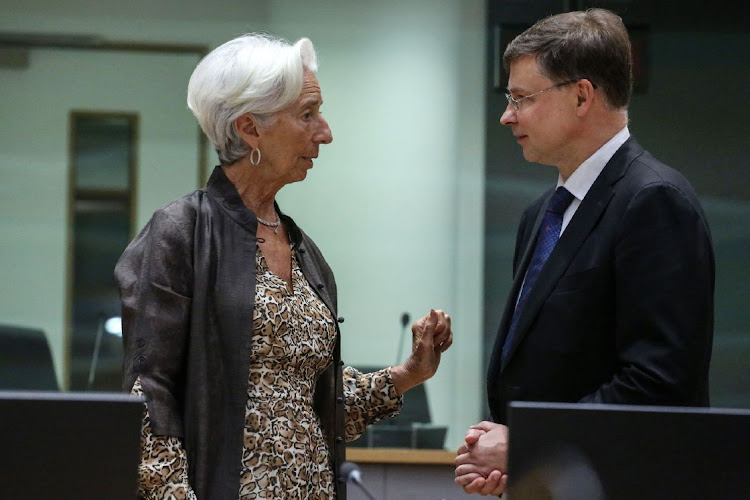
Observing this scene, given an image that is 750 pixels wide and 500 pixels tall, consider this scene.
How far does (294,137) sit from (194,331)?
1.64 feet

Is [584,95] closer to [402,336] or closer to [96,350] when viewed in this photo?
[402,336]

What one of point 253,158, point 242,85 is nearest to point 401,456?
point 253,158

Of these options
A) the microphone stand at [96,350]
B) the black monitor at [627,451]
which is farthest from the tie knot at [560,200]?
the microphone stand at [96,350]

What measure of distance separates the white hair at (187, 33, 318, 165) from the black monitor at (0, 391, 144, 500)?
3.13 ft

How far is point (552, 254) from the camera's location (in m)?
2.24

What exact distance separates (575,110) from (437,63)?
10.4 ft

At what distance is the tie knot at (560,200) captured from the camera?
2.35 m

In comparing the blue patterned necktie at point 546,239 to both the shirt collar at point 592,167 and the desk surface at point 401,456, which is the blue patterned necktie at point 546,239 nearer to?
the shirt collar at point 592,167

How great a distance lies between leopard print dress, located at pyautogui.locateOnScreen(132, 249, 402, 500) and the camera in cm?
207

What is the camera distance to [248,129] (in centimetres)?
237

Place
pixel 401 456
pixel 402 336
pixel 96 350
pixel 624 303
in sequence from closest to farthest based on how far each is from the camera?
pixel 624 303, pixel 401 456, pixel 402 336, pixel 96 350

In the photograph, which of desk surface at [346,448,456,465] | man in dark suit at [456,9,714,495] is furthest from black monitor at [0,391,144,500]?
desk surface at [346,448,456,465]

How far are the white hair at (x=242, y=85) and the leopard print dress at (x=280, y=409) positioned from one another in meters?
0.29

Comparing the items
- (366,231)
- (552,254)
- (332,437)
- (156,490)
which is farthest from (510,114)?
(366,231)
